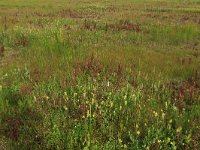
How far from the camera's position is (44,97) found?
21.7ft

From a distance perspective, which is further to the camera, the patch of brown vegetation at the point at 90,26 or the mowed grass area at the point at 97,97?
the patch of brown vegetation at the point at 90,26

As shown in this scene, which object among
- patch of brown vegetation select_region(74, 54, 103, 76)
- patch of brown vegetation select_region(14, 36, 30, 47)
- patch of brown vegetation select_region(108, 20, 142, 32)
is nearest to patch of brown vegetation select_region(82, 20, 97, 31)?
patch of brown vegetation select_region(108, 20, 142, 32)

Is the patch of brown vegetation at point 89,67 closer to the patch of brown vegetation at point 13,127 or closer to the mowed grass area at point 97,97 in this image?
the mowed grass area at point 97,97

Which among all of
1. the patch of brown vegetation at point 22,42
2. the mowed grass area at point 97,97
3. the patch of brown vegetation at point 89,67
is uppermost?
the patch of brown vegetation at point 22,42

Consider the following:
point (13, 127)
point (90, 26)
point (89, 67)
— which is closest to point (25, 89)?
point (13, 127)

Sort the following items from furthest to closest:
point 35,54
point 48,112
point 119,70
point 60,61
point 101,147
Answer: point 35,54, point 60,61, point 119,70, point 48,112, point 101,147

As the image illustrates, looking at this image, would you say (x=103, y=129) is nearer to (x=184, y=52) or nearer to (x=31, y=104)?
(x=31, y=104)

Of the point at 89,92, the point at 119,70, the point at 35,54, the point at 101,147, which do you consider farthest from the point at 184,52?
the point at 101,147

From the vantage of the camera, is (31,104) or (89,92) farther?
(89,92)

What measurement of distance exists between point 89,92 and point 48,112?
112 cm

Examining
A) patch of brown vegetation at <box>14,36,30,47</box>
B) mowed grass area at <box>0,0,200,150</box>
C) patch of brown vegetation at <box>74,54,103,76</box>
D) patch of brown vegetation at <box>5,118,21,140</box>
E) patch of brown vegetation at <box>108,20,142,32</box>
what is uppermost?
patch of brown vegetation at <box>108,20,142,32</box>

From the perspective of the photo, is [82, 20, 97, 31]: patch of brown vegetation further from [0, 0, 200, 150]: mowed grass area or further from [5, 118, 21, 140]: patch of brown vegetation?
[5, 118, 21, 140]: patch of brown vegetation

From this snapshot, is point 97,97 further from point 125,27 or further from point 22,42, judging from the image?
point 125,27

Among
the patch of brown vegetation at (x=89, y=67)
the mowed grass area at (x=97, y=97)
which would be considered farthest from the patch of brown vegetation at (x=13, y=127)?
the patch of brown vegetation at (x=89, y=67)
